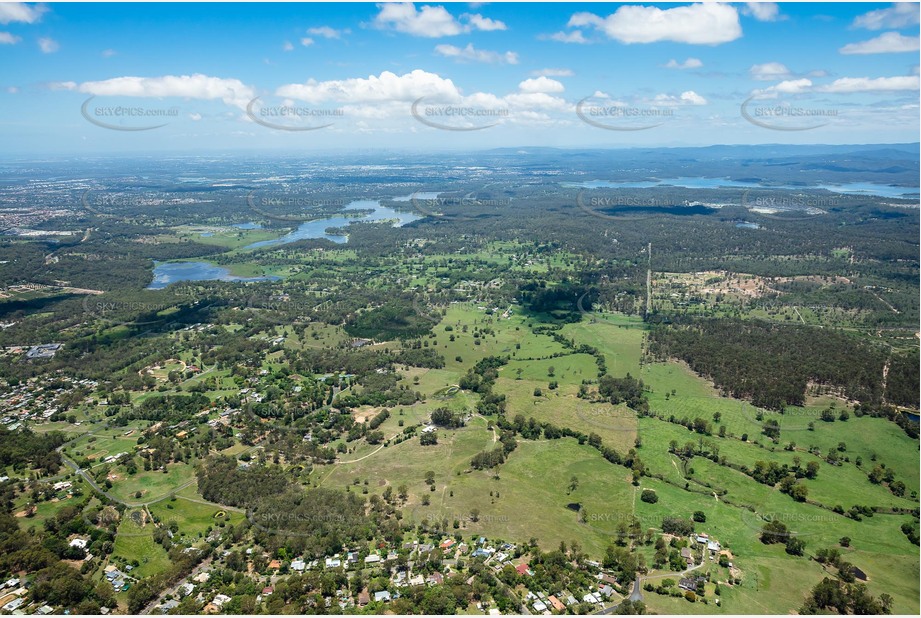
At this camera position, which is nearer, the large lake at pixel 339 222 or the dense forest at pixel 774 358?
the dense forest at pixel 774 358

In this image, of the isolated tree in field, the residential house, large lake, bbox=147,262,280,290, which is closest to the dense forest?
the isolated tree in field

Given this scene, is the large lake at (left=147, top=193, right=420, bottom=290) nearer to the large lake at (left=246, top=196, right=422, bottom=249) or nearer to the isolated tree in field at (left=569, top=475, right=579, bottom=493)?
the large lake at (left=246, top=196, right=422, bottom=249)

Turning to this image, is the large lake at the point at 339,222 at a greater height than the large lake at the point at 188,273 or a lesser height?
greater

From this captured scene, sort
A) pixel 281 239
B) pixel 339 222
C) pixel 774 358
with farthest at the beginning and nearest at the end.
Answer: pixel 339 222
pixel 281 239
pixel 774 358

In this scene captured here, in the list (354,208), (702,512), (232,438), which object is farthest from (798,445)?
(354,208)

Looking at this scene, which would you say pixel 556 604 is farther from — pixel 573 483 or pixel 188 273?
pixel 188 273

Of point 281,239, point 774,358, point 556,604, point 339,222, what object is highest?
point 339,222

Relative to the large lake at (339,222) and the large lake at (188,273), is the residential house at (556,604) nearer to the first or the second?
the large lake at (188,273)

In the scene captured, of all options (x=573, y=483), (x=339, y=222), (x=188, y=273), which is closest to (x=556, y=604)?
(x=573, y=483)

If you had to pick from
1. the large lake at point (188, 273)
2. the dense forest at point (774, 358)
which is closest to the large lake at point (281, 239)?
the large lake at point (188, 273)

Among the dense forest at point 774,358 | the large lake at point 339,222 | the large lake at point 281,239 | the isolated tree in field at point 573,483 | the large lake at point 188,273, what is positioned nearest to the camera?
the isolated tree in field at point 573,483

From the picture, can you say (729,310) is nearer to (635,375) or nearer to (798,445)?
(635,375)
